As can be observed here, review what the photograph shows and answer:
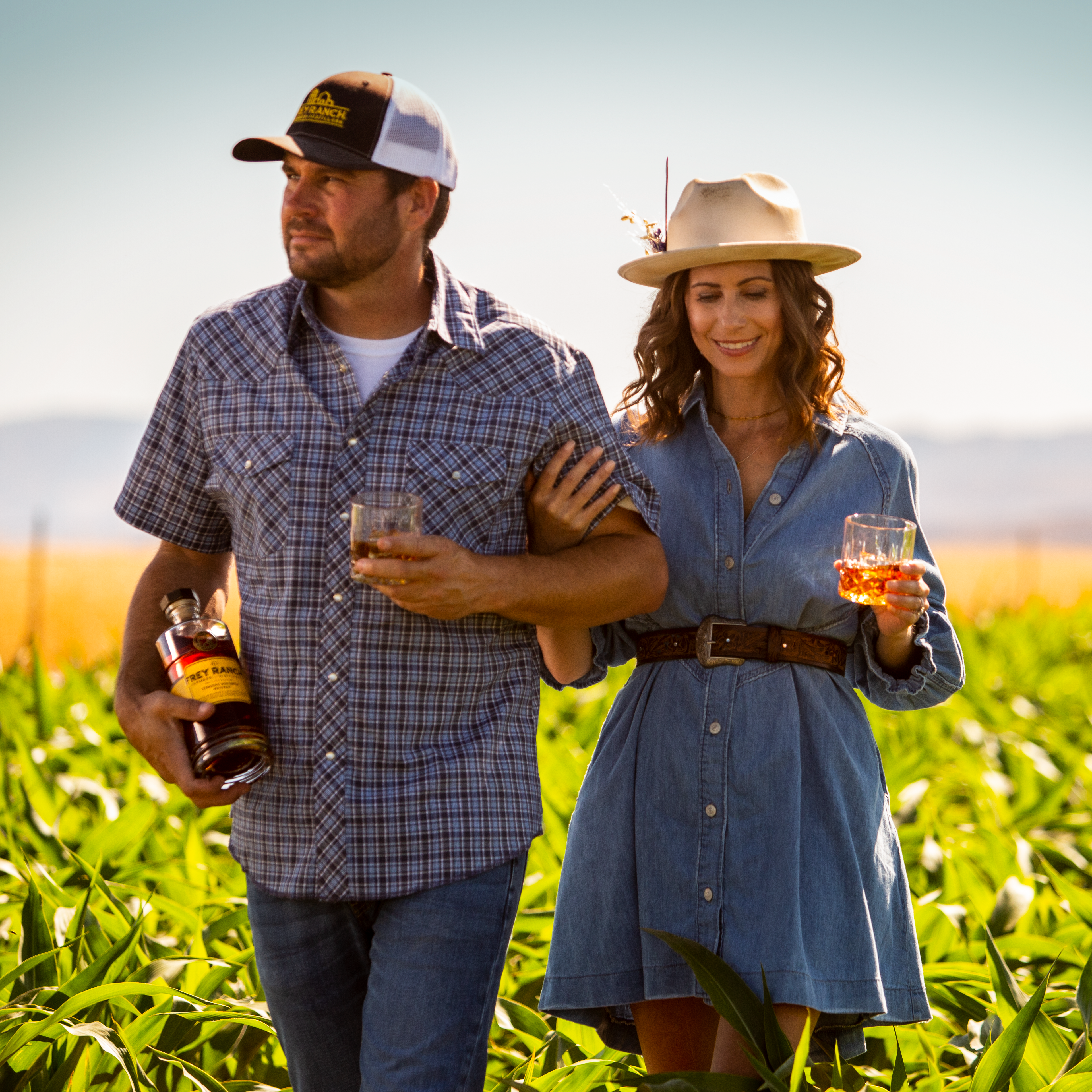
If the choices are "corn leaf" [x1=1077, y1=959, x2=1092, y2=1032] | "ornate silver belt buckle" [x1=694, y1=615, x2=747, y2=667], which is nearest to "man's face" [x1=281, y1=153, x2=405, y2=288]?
"ornate silver belt buckle" [x1=694, y1=615, x2=747, y2=667]

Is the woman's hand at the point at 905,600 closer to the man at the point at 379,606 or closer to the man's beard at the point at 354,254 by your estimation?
the man at the point at 379,606

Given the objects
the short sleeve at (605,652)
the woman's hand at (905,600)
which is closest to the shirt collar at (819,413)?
the woman's hand at (905,600)

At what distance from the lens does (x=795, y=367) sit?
3.00 meters

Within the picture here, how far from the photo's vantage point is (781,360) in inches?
121

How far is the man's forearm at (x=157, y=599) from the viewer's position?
8.27 feet

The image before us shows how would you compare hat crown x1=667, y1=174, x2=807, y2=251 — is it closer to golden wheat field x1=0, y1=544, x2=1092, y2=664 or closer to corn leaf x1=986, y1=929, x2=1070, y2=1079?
corn leaf x1=986, y1=929, x2=1070, y2=1079

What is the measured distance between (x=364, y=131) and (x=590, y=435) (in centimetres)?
72

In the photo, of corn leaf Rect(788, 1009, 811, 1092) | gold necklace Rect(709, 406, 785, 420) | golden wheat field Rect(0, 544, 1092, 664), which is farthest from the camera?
golden wheat field Rect(0, 544, 1092, 664)

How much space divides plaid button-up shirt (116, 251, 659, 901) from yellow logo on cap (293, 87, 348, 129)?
0.33 meters

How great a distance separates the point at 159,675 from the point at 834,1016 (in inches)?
63.7

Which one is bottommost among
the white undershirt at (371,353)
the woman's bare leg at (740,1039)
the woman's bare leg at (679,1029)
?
the woman's bare leg at (679,1029)

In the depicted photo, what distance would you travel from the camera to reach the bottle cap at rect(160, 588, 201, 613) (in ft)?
8.23

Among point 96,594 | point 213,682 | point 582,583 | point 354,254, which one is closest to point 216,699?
point 213,682

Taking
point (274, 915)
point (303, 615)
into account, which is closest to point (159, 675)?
point (303, 615)
